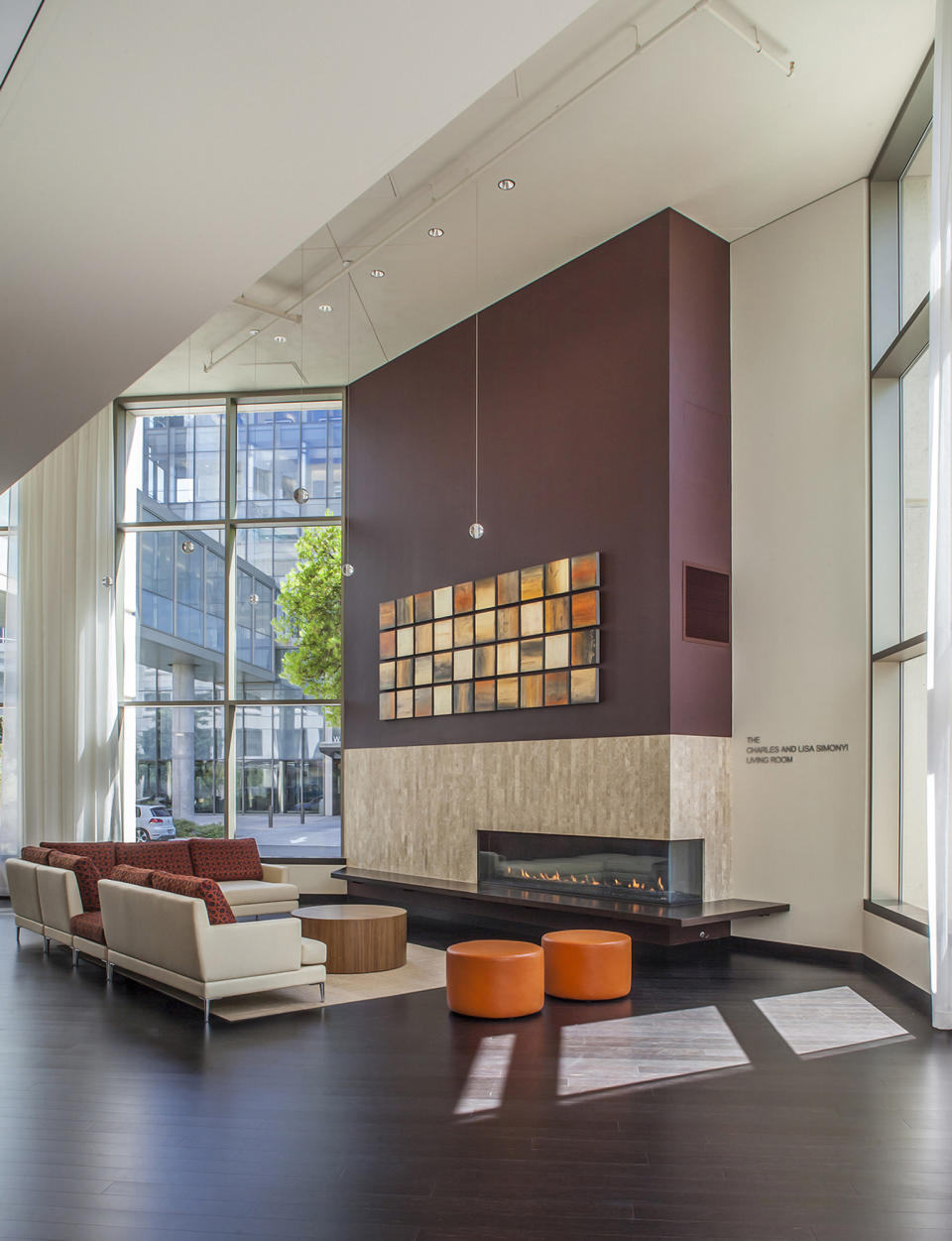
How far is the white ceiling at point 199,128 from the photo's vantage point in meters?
2.30

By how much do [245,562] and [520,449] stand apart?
201 inches

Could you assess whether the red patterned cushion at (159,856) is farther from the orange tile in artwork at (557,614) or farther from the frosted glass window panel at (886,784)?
the frosted glass window panel at (886,784)

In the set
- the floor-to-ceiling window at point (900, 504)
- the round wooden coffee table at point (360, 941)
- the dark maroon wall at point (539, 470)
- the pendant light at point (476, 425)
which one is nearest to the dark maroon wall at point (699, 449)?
the dark maroon wall at point (539, 470)

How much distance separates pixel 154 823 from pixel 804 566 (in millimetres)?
9430

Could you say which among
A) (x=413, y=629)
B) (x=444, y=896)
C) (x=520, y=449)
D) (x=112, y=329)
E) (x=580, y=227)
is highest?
(x=580, y=227)

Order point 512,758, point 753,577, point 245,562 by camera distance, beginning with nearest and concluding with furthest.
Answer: point 753,577
point 512,758
point 245,562

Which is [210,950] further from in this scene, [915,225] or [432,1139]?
[915,225]

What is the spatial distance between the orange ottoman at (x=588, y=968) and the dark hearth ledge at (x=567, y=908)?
96 centimetres

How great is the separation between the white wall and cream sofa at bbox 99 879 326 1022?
4070mm

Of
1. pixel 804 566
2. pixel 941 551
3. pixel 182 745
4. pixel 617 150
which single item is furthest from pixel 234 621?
pixel 941 551

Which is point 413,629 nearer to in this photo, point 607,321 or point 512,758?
point 512,758

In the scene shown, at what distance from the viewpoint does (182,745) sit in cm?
1416

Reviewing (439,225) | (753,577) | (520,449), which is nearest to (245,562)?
(520,449)

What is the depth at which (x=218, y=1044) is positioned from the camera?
20.0 feet
